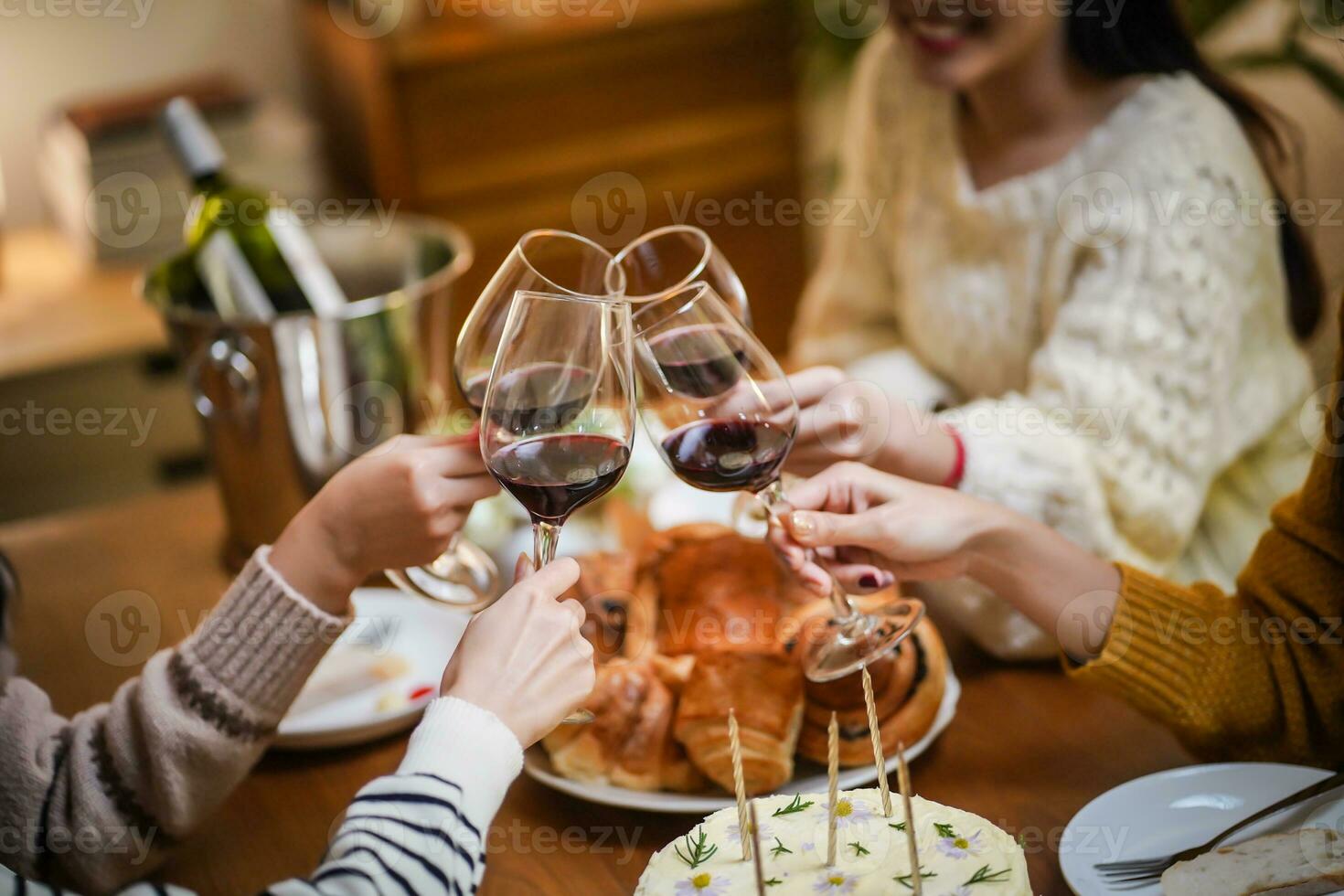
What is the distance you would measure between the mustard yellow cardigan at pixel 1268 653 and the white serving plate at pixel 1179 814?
52 mm

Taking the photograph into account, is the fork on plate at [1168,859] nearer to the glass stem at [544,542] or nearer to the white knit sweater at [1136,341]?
the white knit sweater at [1136,341]

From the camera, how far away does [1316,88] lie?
5.01ft

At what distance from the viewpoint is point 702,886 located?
76 centimetres

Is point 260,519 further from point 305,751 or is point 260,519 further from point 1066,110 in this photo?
point 1066,110

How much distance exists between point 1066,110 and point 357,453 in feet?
2.93

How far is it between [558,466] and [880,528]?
0.28 m

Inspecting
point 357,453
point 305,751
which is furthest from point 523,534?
point 305,751
